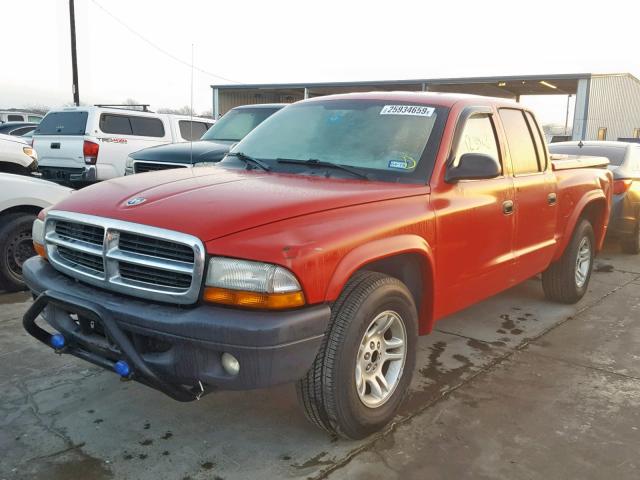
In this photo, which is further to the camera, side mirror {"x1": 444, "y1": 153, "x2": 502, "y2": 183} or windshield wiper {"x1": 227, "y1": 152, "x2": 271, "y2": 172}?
windshield wiper {"x1": 227, "y1": 152, "x2": 271, "y2": 172}

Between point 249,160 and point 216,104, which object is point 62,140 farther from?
point 216,104

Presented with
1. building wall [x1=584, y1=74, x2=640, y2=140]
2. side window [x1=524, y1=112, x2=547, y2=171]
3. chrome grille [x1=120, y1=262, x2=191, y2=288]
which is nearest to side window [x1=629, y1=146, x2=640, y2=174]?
side window [x1=524, y1=112, x2=547, y2=171]

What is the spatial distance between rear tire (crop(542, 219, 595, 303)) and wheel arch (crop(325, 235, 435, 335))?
250cm

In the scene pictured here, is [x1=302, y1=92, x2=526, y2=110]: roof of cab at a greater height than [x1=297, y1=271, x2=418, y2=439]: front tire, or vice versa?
[x1=302, y1=92, x2=526, y2=110]: roof of cab

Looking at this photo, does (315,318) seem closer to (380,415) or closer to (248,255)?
(248,255)

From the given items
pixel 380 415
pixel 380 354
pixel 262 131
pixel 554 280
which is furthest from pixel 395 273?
pixel 554 280

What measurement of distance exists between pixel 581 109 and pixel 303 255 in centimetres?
2435

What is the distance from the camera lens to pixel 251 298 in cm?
250

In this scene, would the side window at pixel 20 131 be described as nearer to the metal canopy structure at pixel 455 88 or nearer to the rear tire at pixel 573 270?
the metal canopy structure at pixel 455 88

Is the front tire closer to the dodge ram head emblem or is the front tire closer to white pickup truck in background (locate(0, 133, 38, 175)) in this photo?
the dodge ram head emblem

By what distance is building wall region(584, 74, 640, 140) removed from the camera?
80.1ft

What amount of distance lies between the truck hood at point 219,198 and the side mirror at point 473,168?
257mm

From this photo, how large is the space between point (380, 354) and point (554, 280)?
3032 mm

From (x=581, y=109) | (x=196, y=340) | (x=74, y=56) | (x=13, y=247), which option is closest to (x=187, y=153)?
(x=13, y=247)
